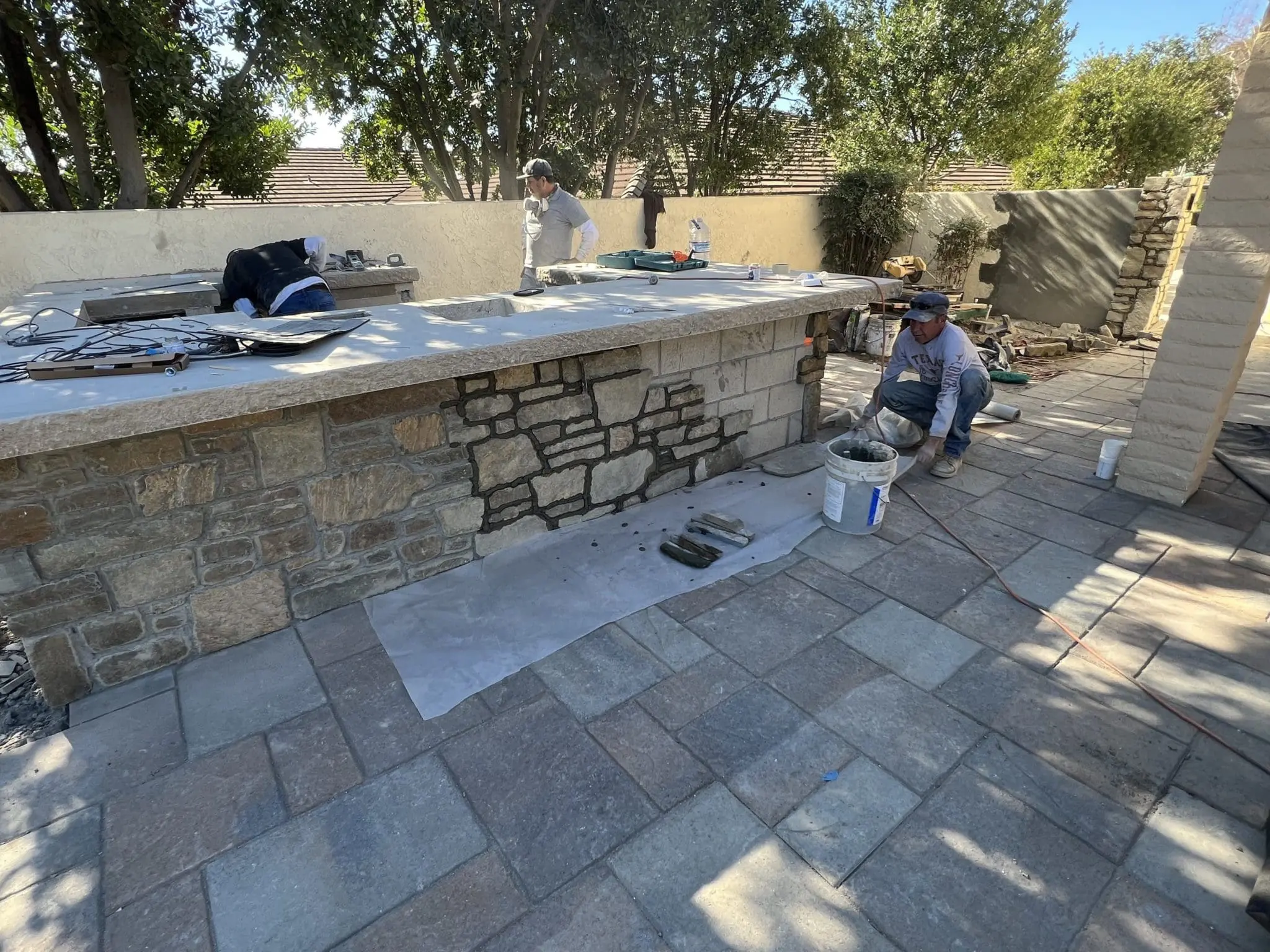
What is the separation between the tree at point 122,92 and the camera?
5609 mm

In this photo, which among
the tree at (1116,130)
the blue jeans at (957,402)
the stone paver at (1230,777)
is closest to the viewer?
the stone paver at (1230,777)

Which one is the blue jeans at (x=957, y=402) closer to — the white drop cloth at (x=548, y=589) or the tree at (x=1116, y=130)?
the white drop cloth at (x=548, y=589)

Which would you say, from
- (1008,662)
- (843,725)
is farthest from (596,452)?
(1008,662)

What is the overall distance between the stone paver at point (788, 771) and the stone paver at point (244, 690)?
5.26ft

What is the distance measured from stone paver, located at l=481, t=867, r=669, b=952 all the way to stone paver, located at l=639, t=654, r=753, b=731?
62 cm

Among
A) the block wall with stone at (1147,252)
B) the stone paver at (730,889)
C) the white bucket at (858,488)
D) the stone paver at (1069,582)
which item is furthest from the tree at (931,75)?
the stone paver at (730,889)

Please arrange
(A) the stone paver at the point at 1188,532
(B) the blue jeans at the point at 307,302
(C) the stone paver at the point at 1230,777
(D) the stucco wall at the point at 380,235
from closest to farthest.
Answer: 1. (C) the stone paver at the point at 1230,777
2. (A) the stone paver at the point at 1188,532
3. (B) the blue jeans at the point at 307,302
4. (D) the stucco wall at the point at 380,235

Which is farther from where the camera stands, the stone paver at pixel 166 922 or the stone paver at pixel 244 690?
the stone paver at pixel 244 690

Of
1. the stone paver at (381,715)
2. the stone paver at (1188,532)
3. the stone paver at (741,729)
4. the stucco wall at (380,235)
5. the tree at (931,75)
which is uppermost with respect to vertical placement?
the tree at (931,75)

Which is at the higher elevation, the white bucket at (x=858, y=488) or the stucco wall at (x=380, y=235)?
the stucco wall at (x=380, y=235)

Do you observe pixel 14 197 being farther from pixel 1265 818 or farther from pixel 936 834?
pixel 1265 818

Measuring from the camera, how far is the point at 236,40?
21.2 feet

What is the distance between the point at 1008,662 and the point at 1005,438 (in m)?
2.93

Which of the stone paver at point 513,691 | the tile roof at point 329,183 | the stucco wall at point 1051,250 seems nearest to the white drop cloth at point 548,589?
the stone paver at point 513,691
